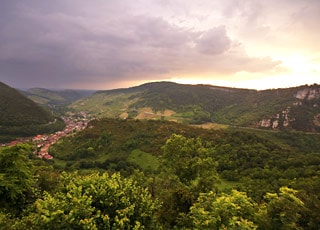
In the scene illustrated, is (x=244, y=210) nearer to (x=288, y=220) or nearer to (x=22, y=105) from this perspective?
(x=288, y=220)

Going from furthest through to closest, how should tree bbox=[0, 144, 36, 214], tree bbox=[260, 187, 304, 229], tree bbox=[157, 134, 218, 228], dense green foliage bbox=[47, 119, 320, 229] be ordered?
tree bbox=[157, 134, 218, 228]
dense green foliage bbox=[47, 119, 320, 229]
tree bbox=[0, 144, 36, 214]
tree bbox=[260, 187, 304, 229]

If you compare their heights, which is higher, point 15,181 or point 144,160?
point 15,181

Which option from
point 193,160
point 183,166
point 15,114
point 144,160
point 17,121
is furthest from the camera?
point 15,114

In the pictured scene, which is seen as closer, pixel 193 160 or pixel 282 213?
pixel 282 213

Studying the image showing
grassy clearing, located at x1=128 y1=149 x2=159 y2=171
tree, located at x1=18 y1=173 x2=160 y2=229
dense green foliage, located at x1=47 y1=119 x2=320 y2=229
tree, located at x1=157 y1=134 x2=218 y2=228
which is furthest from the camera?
grassy clearing, located at x1=128 y1=149 x2=159 y2=171

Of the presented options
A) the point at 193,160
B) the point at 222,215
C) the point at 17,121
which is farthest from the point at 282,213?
the point at 17,121

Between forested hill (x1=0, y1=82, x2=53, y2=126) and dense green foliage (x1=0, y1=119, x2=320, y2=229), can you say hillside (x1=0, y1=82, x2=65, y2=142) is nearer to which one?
forested hill (x1=0, y1=82, x2=53, y2=126)

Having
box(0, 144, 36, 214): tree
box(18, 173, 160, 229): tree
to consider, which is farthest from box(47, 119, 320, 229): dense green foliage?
box(0, 144, 36, 214): tree

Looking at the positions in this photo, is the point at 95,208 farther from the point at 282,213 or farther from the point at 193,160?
the point at 193,160

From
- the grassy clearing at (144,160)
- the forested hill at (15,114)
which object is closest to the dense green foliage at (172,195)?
the grassy clearing at (144,160)

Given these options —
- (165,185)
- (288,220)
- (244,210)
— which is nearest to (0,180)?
(165,185)
